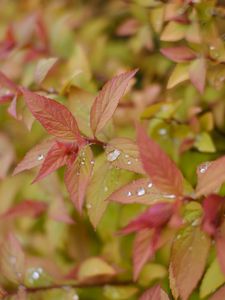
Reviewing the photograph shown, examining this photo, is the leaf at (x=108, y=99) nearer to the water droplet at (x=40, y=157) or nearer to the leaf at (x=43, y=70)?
the water droplet at (x=40, y=157)

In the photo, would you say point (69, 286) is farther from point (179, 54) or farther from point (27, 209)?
point (179, 54)

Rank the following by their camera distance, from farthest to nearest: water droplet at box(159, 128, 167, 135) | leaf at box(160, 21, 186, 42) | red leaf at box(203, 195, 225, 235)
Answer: water droplet at box(159, 128, 167, 135) → leaf at box(160, 21, 186, 42) → red leaf at box(203, 195, 225, 235)

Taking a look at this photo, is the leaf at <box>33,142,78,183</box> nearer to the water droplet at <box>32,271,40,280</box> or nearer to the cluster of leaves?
the cluster of leaves

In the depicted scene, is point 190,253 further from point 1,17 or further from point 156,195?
point 1,17

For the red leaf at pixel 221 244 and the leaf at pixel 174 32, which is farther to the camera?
the leaf at pixel 174 32

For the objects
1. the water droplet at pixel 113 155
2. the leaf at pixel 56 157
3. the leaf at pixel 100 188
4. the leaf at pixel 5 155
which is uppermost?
the leaf at pixel 56 157

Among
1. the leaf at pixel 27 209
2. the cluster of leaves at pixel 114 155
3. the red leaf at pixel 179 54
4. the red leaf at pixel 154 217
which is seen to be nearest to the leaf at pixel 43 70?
the cluster of leaves at pixel 114 155

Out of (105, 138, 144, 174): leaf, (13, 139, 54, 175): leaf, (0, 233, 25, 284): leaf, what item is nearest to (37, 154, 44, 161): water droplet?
(13, 139, 54, 175): leaf
